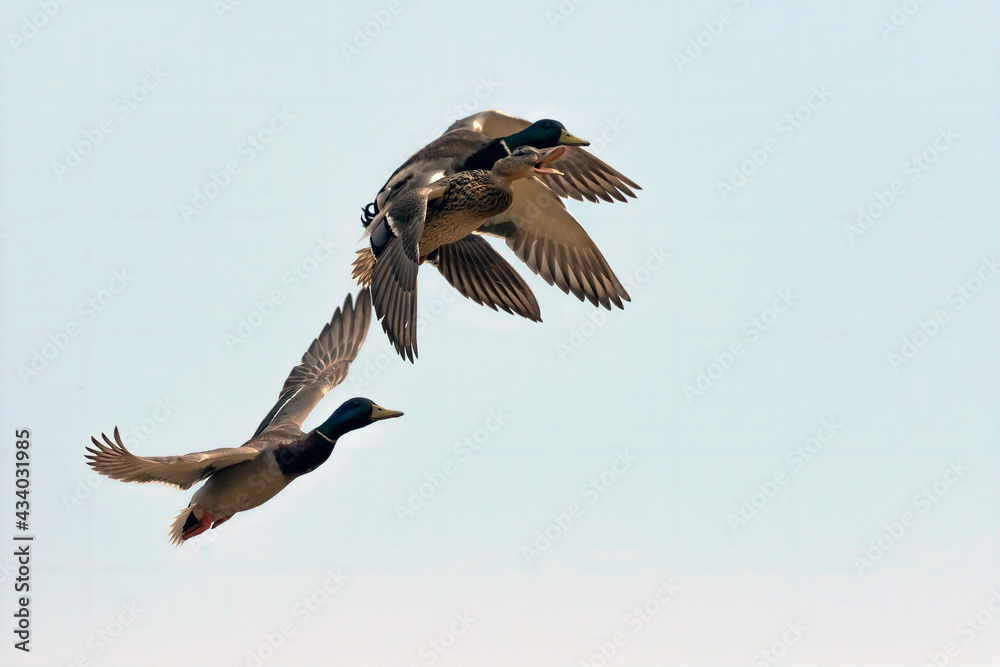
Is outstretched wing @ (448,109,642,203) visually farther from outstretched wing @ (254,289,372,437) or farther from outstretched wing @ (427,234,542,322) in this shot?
outstretched wing @ (254,289,372,437)

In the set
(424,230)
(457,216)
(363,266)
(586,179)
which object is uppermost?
(586,179)

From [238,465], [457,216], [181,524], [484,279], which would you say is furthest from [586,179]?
[181,524]

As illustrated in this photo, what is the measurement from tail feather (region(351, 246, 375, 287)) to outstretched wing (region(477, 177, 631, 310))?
65.4 inches

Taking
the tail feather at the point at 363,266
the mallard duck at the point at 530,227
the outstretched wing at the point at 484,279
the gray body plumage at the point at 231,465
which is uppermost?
the mallard duck at the point at 530,227

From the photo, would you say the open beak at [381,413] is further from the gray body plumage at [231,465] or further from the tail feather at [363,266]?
the tail feather at [363,266]

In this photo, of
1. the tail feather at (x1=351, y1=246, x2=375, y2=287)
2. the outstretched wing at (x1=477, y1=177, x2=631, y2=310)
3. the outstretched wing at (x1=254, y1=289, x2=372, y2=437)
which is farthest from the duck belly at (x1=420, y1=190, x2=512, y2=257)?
the outstretched wing at (x1=254, y1=289, x2=372, y2=437)

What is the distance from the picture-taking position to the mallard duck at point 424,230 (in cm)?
1237

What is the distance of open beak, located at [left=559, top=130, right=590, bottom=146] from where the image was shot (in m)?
14.5

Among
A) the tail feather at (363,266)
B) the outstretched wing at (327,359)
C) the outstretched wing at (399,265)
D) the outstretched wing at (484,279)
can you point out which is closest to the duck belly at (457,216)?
the outstretched wing at (399,265)

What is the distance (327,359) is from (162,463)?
147 inches

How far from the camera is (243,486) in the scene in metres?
13.4

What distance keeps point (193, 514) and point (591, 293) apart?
5064 millimetres

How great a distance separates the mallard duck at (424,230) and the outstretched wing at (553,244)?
486 mm

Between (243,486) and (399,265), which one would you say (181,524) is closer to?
(243,486)
